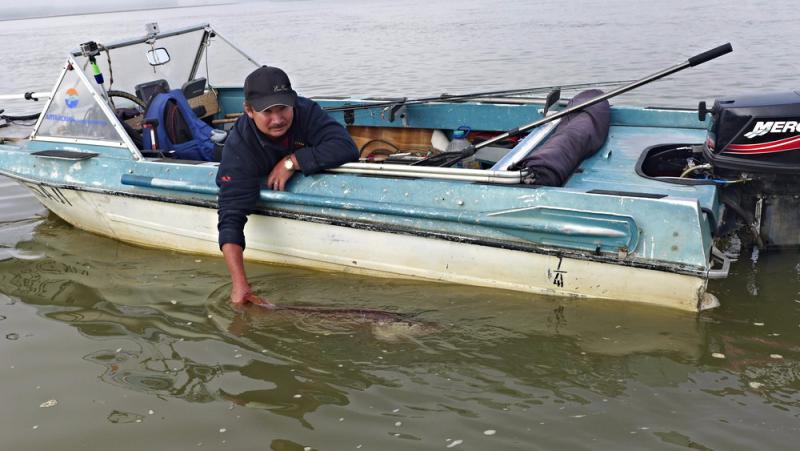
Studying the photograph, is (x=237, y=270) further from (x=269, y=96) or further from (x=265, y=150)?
(x=269, y=96)

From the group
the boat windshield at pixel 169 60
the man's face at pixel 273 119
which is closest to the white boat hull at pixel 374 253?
the man's face at pixel 273 119

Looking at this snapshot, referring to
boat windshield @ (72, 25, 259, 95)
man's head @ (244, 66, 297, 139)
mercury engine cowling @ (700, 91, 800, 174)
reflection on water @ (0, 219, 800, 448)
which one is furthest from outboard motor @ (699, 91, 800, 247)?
boat windshield @ (72, 25, 259, 95)

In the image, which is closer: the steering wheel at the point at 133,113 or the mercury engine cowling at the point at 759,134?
the mercury engine cowling at the point at 759,134

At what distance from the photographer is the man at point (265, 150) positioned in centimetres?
427

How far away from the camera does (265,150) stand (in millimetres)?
4562

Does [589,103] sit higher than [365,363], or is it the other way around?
[589,103]

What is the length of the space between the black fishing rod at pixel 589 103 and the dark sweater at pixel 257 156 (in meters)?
0.67

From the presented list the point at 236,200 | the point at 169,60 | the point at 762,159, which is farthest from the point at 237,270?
the point at 762,159

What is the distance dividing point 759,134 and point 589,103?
956 mm

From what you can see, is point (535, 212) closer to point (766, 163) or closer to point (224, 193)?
point (766, 163)

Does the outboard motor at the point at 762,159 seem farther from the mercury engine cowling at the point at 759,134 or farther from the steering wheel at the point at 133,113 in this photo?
the steering wheel at the point at 133,113

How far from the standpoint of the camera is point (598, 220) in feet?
12.5

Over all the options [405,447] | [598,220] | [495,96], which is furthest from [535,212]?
[495,96]

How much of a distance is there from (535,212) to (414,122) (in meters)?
2.78
